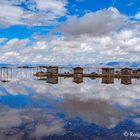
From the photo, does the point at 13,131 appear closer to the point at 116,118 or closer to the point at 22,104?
the point at 116,118

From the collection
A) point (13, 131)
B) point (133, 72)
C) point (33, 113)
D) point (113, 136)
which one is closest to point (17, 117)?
point (33, 113)

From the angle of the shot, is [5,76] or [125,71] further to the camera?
[5,76]

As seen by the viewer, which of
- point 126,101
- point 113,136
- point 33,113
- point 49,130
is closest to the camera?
point 113,136

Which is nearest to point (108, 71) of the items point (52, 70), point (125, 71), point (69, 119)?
point (125, 71)

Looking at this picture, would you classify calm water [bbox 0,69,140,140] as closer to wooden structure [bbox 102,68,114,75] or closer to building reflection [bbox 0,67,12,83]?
building reflection [bbox 0,67,12,83]

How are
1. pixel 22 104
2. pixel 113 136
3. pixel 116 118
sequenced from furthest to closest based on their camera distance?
pixel 22 104 < pixel 116 118 < pixel 113 136

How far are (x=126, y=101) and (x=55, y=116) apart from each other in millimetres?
9004

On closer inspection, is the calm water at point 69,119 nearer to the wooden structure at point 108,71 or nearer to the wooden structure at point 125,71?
the wooden structure at point 108,71

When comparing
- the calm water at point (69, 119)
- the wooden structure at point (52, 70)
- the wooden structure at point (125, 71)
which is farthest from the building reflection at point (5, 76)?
Result: the calm water at point (69, 119)

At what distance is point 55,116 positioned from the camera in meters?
20.8

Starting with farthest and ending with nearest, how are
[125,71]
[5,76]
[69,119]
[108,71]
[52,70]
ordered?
1. [5,76]
2. [125,71]
3. [52,70]
4. [108,71]
5. [69,119]

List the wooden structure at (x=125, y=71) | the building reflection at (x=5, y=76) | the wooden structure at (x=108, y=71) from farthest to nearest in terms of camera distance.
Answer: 1. the wooden structure at (x=125, y=71)
2. the wooden structure at (x=108, y=71)
3. the building reflection at (x=5, y=76)

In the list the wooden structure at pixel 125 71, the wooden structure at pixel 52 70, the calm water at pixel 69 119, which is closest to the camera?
the calm water at pixel 69 119

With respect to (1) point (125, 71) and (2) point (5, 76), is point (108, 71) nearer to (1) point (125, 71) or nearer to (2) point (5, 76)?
(1) point (125, 71)
